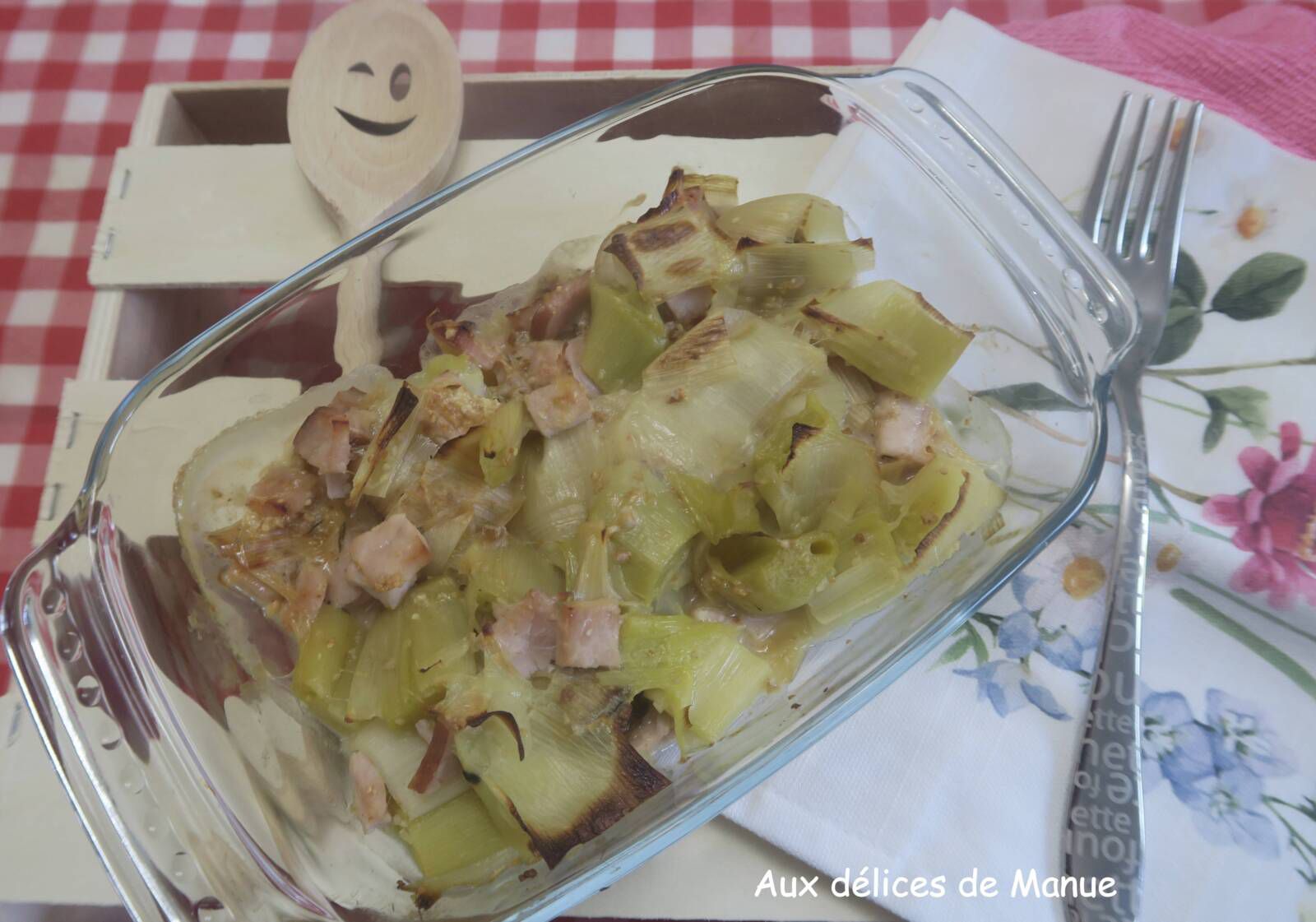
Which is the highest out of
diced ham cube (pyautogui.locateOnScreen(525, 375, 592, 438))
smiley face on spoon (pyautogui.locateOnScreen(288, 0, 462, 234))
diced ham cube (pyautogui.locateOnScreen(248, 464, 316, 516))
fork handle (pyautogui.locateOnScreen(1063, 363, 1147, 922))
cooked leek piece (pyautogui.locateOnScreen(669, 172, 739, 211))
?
smiley face on spoon (pyautogui.locateOnScreen(288, 0, 462, 234))

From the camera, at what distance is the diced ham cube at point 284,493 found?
763 millimetres

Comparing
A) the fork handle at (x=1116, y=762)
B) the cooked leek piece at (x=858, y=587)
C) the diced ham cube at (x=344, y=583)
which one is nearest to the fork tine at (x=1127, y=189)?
the fork handle at (x=1116, y=762)

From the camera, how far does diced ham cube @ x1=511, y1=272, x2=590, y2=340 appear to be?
0.82 meters

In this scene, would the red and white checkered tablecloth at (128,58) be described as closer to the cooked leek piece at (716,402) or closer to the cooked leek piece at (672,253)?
the cooked leek piece at (672,253)

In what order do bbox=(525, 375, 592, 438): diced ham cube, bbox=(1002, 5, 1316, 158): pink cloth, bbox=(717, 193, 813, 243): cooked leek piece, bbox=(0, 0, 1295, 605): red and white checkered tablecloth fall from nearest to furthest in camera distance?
bbox=(525, 375, 592, 438): diced ham cube
bbox=(717, 193, 813, 243): cooked leek piece
bbox=(1002, 5, 1316, 158): pink cloth
bbox=(0, 0, 1295, 605): red and white checkered tablecloth

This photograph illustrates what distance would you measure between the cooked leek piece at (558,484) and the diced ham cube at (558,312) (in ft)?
0.45

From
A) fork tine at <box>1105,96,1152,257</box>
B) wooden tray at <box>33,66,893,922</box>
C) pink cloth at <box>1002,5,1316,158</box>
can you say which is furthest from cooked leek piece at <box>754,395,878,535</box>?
pink cloth at <box>1002,5,1316,158</box>

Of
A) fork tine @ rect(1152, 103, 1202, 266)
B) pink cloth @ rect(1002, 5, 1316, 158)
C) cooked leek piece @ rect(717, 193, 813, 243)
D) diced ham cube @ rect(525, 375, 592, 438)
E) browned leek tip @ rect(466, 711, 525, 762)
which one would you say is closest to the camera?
browned leek tip @ rect(466, 711, 525, 762)

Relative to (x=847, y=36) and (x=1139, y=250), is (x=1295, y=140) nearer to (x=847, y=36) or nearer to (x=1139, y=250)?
(x=1139, y=250)

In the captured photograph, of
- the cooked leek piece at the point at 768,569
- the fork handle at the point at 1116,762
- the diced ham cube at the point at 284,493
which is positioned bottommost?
the fork handle at the point at 1116,762

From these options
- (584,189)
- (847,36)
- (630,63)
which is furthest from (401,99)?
(847,36)

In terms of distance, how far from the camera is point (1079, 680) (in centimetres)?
82

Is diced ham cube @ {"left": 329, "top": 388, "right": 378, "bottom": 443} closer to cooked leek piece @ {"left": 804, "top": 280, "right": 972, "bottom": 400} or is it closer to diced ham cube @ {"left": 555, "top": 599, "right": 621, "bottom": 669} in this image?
diced ham cube @ {"left": 555, "top": 599, "right": 621, "bottom": 669}

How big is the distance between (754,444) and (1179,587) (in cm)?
46
